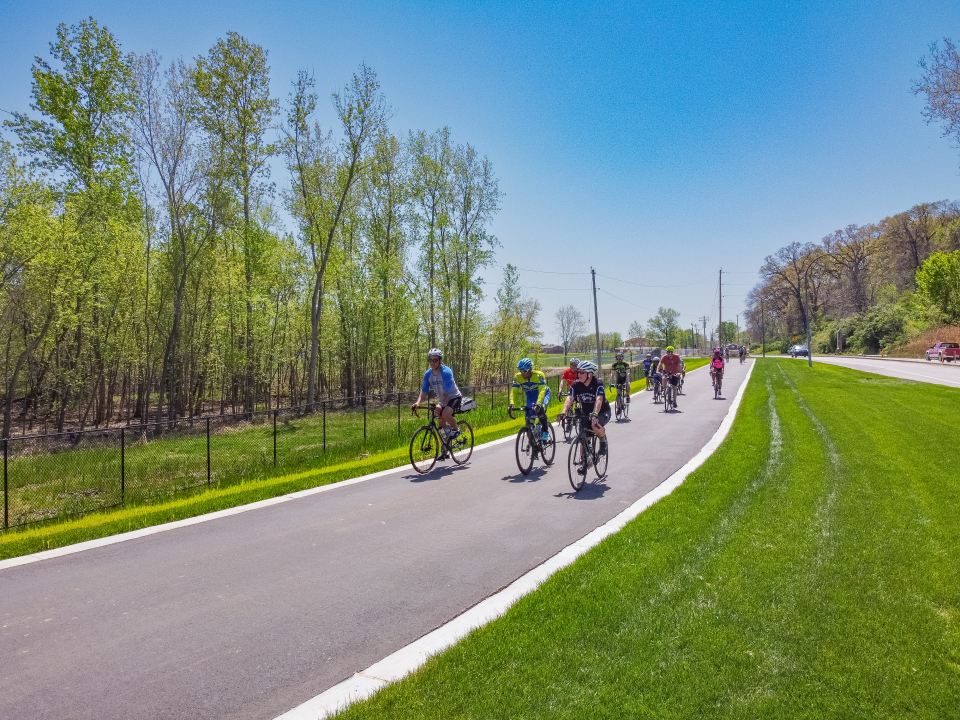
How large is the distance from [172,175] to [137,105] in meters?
2.85

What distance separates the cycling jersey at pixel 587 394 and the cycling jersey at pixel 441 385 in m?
2.55

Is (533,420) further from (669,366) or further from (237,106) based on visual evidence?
(237,106)

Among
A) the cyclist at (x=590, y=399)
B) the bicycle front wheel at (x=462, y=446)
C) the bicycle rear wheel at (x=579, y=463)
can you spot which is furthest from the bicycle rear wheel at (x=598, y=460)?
the bicycle front wheel at (x=462, y=446)

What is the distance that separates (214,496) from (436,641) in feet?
22.2

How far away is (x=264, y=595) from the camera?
5.15m

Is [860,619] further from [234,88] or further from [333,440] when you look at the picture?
[234,88]

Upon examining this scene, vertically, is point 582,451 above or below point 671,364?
below

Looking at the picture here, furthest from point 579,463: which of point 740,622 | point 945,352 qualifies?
point 945,352

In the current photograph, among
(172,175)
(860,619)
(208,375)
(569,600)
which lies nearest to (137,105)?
(172,175)

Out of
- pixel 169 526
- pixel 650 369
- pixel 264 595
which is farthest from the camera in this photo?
pixel 650 369

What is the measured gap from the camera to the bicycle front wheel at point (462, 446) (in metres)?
11.3

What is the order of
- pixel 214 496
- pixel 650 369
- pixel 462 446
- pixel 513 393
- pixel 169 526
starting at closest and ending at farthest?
pixel 169 526 < pixel 214 496 < pixel 513 393 < pixel 462 446 < pixel 650 369

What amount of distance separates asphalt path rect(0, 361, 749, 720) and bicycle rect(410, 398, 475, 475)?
1543 millimetres

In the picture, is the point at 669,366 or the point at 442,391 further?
the point at 669,366
